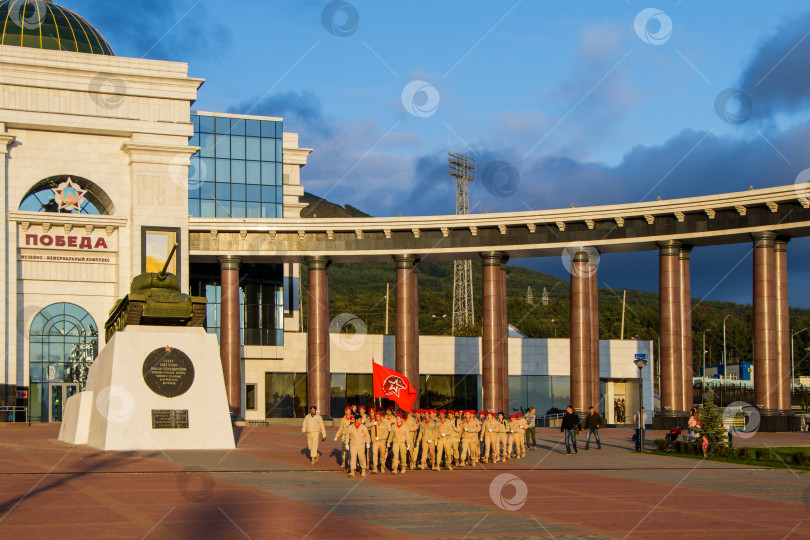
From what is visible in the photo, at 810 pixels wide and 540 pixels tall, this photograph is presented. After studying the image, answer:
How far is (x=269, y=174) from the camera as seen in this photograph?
7281 centimetres

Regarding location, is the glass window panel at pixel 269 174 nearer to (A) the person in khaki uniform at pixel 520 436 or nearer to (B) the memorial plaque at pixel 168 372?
(B) the memorial plaque at pixel 168 372

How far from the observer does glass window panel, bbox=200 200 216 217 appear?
71.1m

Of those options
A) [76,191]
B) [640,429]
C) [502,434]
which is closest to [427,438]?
[502,434]

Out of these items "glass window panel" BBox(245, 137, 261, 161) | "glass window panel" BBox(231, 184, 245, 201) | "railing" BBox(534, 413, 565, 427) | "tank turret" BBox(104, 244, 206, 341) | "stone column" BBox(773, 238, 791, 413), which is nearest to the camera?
"tank turret" BBox(104, 244, 206, 341)

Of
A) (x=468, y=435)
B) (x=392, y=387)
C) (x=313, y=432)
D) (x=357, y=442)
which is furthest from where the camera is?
(x=392, y=387)

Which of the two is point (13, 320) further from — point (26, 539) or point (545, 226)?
point (26, 539)

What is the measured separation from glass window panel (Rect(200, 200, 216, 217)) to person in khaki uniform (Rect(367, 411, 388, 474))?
47.3 meters

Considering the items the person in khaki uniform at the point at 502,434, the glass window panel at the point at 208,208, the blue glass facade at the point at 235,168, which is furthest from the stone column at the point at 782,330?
the glass window panel at the point at 208,208

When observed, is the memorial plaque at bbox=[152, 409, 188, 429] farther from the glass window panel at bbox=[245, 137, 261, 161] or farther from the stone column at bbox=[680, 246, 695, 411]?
the glass window panel at bbox=[245, 137, 261, 161]

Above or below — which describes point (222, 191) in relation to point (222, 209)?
above

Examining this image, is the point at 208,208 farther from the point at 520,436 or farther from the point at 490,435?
the point at 490,435

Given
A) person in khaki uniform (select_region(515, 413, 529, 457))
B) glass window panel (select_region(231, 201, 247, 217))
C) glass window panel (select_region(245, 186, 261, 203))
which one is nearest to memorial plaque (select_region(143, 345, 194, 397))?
A: person in khaki uniform (select_region(515, 413, 529, 457))

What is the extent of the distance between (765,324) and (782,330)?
3.06ft

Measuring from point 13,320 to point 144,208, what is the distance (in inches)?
351
